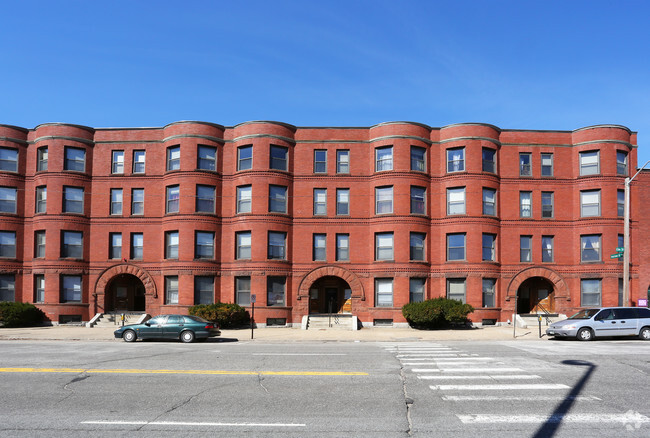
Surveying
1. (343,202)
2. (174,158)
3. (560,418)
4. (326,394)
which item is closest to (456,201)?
(343,202)

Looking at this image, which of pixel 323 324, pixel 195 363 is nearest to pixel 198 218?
pixel 323 324

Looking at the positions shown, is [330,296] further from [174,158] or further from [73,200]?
[73,200]

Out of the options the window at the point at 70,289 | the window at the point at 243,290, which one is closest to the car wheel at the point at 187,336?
the window at the point at 243,290

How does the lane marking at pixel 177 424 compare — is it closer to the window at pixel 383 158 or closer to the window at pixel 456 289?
the window at pixel 456 289

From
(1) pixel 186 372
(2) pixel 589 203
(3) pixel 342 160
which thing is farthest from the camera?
(3) pixel 342 160

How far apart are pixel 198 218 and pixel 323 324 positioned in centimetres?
1036

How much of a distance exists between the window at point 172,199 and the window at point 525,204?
22080 millimetres

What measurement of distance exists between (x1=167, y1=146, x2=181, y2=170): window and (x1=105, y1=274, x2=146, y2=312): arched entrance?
326 inches

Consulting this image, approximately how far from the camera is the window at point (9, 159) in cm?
3528

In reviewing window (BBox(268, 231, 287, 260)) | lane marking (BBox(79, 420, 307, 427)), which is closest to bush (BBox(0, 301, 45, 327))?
window (BBox(268, 231, 287, 260))

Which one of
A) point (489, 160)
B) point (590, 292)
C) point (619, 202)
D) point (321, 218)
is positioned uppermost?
point (489, 160)

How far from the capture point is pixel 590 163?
1325 inches

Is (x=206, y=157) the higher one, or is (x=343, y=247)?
(x=206, y=157)

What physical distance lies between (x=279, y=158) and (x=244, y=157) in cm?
230
